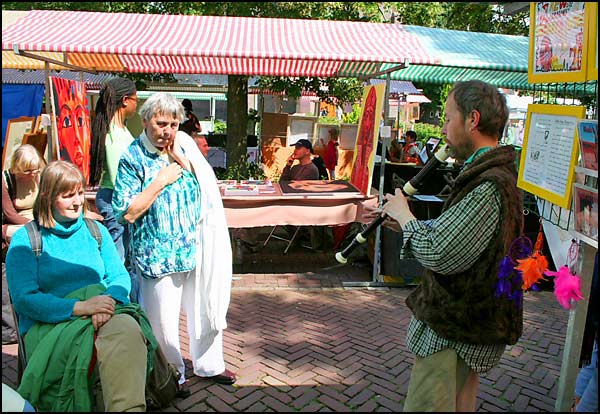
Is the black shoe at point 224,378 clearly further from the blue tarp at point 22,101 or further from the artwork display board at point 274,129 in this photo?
the blue tarp at point 22,101

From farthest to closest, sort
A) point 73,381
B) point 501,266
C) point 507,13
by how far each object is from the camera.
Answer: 1. point 507,13
2. point 73,381
3. point 501,266

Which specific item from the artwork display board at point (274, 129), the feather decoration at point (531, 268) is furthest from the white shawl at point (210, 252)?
the artwork display board at point (274, 129)

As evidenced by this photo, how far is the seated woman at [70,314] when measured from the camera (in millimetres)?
2459

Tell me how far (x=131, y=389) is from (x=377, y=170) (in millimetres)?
7229

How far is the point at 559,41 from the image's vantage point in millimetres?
2232

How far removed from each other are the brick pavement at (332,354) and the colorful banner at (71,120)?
7.08 feet

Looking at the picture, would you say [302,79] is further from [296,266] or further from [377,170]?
[296,266]

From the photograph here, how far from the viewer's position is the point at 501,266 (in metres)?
1.97

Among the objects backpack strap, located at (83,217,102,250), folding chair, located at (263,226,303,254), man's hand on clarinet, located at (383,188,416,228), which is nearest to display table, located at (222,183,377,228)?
folding chair, located at (263,226,303,254)

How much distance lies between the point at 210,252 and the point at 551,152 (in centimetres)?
193

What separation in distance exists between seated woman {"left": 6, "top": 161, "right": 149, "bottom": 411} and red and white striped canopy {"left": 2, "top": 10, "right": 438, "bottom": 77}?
301 cm

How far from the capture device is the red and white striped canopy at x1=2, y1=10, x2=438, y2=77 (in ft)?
17.7

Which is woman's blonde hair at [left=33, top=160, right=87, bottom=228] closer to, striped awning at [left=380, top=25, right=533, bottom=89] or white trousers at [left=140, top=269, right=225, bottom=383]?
white trousers at [left=140, top=269, right=225, bottom=383]

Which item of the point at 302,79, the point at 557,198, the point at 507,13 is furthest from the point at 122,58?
the point at 557,198
